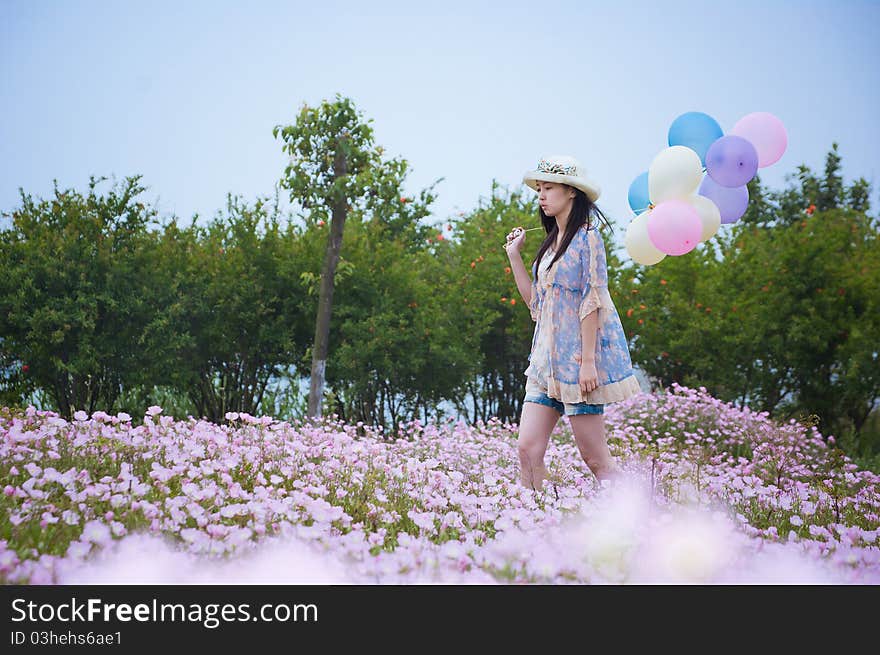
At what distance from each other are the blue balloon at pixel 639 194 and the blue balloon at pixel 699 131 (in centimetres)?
34

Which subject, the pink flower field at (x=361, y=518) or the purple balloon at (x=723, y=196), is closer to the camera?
the pink flower field at (x=361, y=518)

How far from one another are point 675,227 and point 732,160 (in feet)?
2.15

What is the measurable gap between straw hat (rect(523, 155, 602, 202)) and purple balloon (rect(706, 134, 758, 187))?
100cm

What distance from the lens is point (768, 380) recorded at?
9195mm

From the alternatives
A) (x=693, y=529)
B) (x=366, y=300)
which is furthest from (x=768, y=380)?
(x=693, y=529)

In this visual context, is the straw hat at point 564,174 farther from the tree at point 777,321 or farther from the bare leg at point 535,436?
the tree at point 777,321

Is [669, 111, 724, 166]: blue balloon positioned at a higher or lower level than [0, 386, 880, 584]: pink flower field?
higher

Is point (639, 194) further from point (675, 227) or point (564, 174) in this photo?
point (564, 174)

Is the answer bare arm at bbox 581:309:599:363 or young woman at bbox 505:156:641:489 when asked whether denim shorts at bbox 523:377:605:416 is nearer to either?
young woman at bbox 505:156:641:489

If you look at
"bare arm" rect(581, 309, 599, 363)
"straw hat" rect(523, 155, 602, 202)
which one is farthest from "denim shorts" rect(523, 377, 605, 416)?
"straw hat" rect(523, 155, 602, 202)

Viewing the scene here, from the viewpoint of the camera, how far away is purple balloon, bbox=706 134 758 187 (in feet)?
13.6

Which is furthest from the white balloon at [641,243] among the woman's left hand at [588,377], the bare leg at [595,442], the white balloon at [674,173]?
the bare leg at [595,442]

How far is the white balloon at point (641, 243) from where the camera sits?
4117 millimetres

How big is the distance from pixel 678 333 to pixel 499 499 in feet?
22.3
